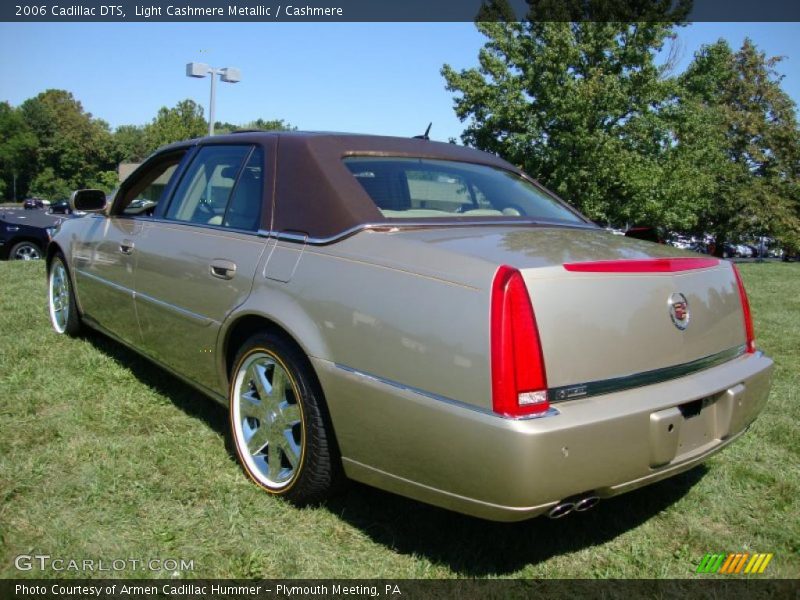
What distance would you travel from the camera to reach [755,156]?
34.6 m

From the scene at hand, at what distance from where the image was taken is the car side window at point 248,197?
3150mm

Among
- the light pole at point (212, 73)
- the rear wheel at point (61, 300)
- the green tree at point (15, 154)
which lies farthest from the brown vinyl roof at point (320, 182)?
the green tree at point (15, 154)

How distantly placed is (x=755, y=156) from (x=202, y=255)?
37480 millimetres

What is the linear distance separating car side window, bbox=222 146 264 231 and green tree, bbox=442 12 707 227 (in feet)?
69.8

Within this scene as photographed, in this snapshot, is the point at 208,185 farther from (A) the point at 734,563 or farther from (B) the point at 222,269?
(A) the point at 734,563

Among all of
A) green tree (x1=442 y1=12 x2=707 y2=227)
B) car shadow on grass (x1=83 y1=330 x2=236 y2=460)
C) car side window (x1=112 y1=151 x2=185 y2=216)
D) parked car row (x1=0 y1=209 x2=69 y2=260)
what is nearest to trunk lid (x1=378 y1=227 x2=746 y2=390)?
car shadow on grass (x1=83 y1=330 x2=236 y2=460)

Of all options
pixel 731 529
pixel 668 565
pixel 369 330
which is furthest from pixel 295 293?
pixel 731 529

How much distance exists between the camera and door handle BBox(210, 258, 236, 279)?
305cm

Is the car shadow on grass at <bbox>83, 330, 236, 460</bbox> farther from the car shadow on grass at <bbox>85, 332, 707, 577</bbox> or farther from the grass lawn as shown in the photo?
the car shadow on grass at <bbox>85, 332, 707, 577</bbox>

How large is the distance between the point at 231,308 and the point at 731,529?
92.5 inches

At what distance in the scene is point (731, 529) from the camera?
110 inches

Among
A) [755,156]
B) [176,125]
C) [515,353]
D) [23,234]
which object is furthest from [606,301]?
[176,125]

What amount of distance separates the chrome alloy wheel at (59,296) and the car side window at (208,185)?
1933 millimetres

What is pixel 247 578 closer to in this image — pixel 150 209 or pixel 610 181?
pixel 150 209
